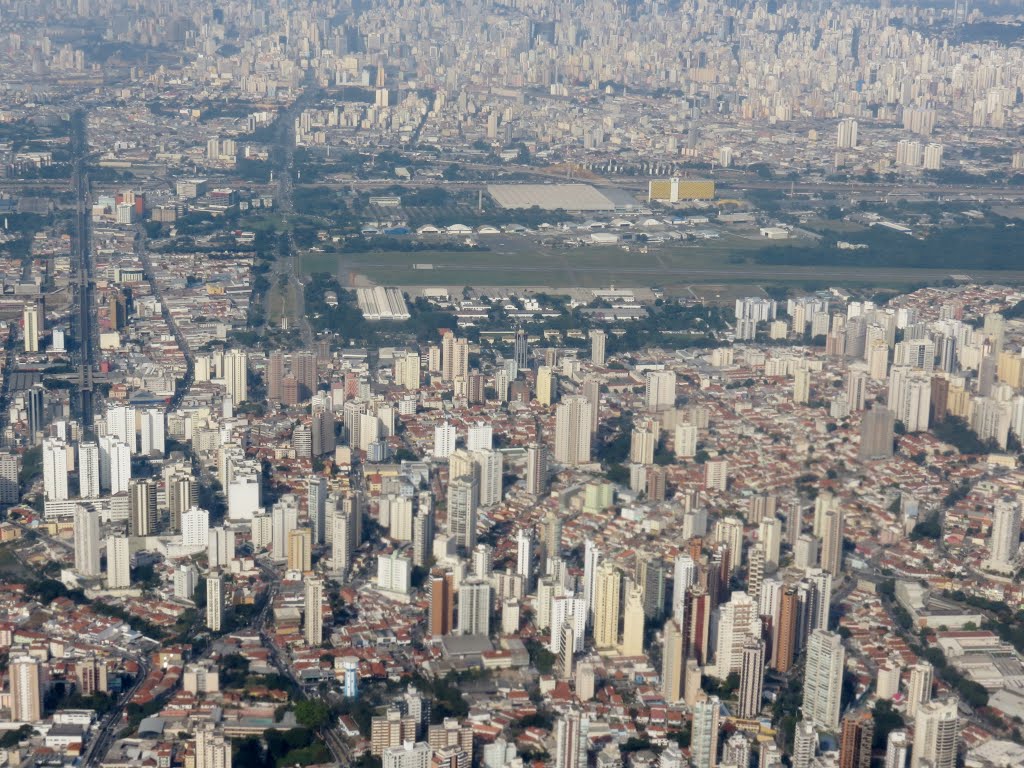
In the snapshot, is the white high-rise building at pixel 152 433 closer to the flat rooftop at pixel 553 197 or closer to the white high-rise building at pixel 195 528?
the white high-rise building at pixel 195 528

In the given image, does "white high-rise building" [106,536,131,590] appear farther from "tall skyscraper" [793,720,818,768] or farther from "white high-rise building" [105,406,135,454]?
"tall skyscraper" [793,720,818,768]

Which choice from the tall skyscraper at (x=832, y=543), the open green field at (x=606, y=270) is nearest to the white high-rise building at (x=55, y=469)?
the tall skyscraper at (x=832, y=543)

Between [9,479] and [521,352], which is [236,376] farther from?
[9,479]

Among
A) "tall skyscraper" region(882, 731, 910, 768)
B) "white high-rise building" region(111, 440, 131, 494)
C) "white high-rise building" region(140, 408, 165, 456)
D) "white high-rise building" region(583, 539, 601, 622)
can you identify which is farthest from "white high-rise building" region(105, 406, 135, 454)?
"tall skyscraper" region(882, 731, 910, 768)

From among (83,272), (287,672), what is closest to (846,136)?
(83,272)

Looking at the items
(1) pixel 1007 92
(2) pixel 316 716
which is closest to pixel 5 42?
(1) pixel 1007 92

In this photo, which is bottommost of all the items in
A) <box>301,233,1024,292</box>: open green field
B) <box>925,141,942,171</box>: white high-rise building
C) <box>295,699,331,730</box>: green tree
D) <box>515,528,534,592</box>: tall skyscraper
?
<box>295,699,331,730</box>: green tree
